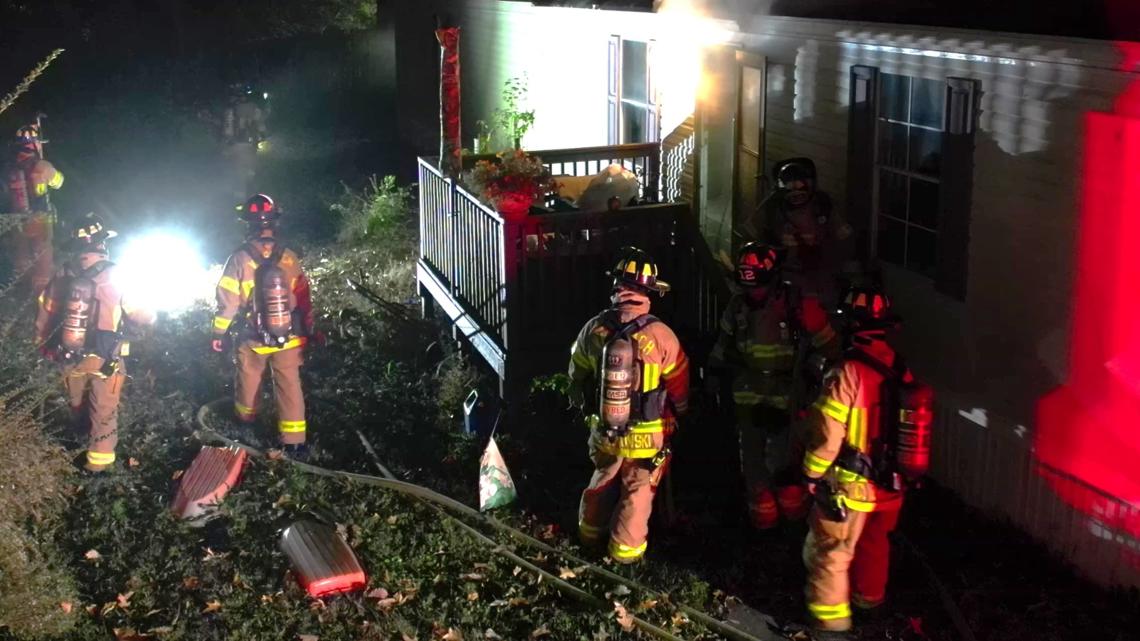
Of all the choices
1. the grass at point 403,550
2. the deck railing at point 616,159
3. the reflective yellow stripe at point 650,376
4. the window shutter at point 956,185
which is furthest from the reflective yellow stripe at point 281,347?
the window shutter at point 956,185

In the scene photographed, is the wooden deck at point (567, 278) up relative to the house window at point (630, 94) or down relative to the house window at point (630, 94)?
down

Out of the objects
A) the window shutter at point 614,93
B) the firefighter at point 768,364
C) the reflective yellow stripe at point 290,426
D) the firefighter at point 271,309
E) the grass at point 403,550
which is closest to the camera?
the grass at point 403,550

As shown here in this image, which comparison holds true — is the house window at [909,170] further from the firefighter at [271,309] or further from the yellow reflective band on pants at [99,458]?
the yellow reflective band on pants at [99,458]

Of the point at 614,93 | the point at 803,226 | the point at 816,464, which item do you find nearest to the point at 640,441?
the point at 816,464

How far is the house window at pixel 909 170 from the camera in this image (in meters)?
7.61

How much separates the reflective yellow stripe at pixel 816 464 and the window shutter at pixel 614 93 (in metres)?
7.76

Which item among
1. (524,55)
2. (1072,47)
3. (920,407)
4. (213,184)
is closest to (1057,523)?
(920,407)

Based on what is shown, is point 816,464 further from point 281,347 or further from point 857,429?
point 281,347

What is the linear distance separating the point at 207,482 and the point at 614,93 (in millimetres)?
7038

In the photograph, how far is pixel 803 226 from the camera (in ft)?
26.2

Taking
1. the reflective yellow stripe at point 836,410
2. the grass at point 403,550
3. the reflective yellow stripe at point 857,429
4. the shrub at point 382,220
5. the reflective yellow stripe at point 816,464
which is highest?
the reflective yellow stripe at point 836,410

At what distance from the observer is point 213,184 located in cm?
2158

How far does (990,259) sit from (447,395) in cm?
419

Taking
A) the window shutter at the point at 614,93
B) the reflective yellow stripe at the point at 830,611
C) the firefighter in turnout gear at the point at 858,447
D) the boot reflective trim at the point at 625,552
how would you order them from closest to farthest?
the firefighter in turnout gear at the point at 858,447, the reflective yellow stripe at the point at 830,611, the boot reflective trim at the point at 625,552, the window shutter at the point at 614,93
